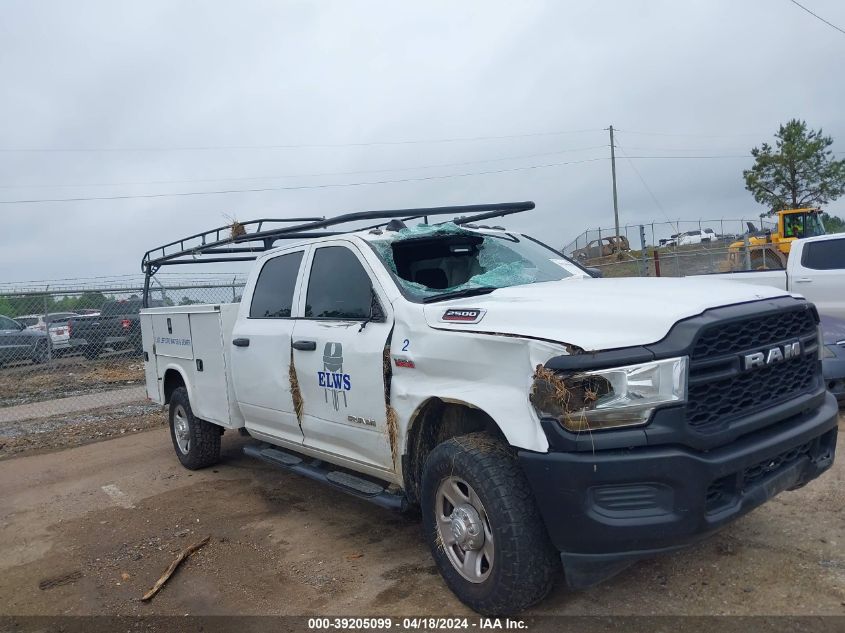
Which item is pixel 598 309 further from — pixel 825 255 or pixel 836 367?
pixel 825 255

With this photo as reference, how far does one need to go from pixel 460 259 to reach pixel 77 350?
1286 cm

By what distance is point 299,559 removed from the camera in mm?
4320

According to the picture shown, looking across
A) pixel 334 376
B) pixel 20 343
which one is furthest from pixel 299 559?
pixel 20 343

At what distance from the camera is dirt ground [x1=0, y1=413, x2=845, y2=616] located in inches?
135

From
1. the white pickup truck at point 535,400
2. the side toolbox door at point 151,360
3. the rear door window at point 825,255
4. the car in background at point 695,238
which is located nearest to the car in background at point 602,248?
the car in background at point 695,238

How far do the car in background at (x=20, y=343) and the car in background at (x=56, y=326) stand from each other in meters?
0.20

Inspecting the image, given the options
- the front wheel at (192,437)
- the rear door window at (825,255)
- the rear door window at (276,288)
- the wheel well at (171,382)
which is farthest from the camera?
the rear door window at (825,255)

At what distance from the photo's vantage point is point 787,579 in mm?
3428

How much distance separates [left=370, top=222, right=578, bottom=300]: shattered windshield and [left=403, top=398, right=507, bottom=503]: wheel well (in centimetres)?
79

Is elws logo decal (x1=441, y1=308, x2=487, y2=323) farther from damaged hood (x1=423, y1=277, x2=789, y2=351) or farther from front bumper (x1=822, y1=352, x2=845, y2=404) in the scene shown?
front bumper (x1=822, y1=352, x2=845, y2=404)

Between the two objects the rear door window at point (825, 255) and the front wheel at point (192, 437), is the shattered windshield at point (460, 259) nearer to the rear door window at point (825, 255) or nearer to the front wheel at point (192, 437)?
the front wheel at point (192, 437)

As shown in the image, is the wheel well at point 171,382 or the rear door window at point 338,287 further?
the wheel well at point 171,382

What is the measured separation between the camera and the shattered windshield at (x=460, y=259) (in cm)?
434

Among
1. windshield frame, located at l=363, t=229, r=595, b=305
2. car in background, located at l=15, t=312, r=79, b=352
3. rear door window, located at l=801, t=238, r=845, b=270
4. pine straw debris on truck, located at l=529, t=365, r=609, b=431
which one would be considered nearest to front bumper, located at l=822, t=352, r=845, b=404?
windshield frame, located at l=363, t=229, r=595, b=305
